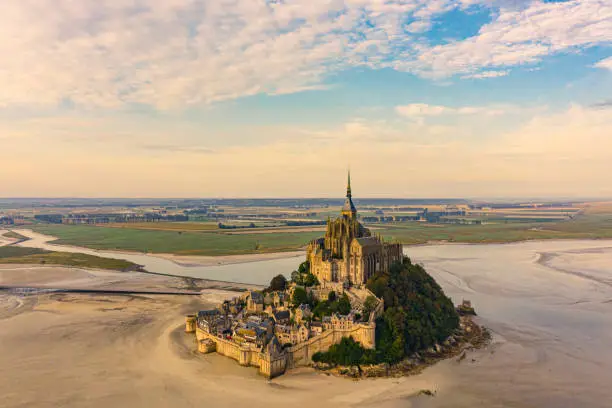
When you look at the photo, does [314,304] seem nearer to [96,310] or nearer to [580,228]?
[96,310]

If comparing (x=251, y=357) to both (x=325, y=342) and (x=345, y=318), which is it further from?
(x=345, y=318)

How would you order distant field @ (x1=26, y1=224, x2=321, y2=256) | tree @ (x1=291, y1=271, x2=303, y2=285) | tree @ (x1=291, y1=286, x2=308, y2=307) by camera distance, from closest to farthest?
tree @ (x1=291, y1=286, x2=308, y2=307), tree @ (x1=291, y1=271, x2=303, y2=285), distant field @ (x1=26, y1=224, x2=321, y2=256)

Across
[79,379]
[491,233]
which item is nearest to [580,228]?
[491,233]

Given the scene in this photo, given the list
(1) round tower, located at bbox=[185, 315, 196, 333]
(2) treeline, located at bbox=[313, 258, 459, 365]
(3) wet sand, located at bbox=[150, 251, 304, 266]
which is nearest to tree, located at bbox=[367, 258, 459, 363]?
(2) treeline, located at bbox=[313, 258, 459, 365]

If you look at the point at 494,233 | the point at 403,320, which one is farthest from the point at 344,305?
the point at 494,233

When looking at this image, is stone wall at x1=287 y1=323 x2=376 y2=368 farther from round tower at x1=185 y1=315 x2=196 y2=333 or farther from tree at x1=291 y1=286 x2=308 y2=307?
round tower at x1=185 y1=315 x2=196 y2=333

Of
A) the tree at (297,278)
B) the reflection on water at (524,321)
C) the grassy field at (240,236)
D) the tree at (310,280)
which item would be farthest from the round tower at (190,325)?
the grassy field at (240,236)

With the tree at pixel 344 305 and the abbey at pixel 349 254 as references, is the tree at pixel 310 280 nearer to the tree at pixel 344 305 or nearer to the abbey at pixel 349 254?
the abbey at pixel 349 254

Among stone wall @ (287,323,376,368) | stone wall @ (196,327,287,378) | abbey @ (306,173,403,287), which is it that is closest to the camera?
stone wall @ (196,327,287,378)
